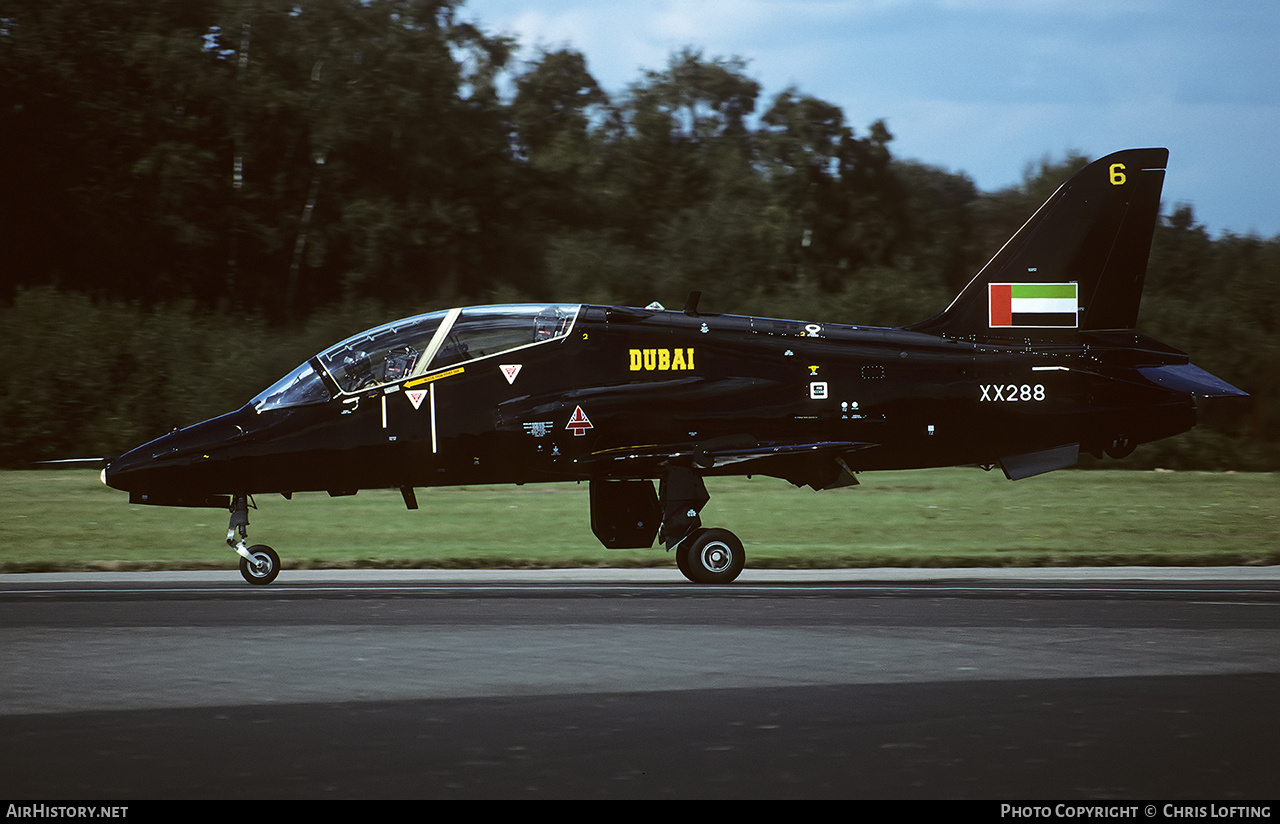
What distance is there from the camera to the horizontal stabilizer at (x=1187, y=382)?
17.5m

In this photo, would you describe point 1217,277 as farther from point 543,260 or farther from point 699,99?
point 699,99

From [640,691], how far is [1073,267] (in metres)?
A: 10.5

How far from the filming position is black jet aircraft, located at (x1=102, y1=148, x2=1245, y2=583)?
16.2 metres

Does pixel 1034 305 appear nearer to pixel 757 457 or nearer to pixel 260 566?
pixel 757 457

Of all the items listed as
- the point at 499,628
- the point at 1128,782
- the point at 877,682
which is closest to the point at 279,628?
the point at 499,628

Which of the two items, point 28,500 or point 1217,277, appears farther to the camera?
point 1217,277

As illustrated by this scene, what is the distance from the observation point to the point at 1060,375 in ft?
57.4

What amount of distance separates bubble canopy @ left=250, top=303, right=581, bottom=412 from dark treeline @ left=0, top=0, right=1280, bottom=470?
1568 centimetres

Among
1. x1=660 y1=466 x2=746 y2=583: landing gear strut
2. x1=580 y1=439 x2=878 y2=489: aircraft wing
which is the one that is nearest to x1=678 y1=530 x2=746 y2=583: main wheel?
x1=660 y1=466 x2=746 y2=583: landing gear strut

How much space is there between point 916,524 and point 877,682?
12.7 meters

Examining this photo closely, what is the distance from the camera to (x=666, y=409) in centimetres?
1670

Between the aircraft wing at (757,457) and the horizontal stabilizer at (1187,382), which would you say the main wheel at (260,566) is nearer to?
the aircraft wing at (757,457)

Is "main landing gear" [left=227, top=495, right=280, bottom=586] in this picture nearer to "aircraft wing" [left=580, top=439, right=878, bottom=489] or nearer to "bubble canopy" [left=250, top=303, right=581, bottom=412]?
"bubble canopy" [left=250, top=303, right=581, bottom=412]

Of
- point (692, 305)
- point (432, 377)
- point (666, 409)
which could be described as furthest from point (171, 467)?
point (692, 305)
